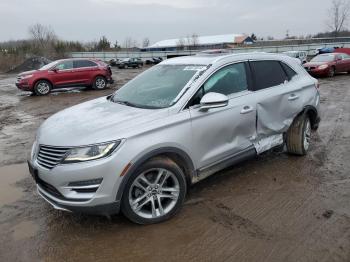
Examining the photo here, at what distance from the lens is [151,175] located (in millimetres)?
3867

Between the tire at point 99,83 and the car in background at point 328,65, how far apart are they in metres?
11.5

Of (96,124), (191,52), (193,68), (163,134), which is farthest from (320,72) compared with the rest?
(191,52)

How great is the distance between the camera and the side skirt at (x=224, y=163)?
428cm

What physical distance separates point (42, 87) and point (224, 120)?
14.0m

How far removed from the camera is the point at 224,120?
4406 millimetres

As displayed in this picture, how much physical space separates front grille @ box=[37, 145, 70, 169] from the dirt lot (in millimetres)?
773

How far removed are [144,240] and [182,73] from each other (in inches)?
84.8

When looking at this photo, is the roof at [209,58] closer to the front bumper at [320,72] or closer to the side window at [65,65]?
the side window at [65,65]

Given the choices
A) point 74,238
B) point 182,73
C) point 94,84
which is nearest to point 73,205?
point 74,238

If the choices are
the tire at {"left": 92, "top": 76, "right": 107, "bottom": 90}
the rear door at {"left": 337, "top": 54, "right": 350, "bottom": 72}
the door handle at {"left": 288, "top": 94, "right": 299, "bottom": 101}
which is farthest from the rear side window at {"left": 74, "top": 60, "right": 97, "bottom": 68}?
the rear door at {"left": 337, "top": 54, "right": 350, "bottom": 72}

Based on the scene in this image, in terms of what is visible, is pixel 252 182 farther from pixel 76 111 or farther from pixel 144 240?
pixel 76 111

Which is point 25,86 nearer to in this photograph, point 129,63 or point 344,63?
→ point 344,63

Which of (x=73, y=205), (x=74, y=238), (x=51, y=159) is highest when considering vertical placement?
(x=51, y=159)

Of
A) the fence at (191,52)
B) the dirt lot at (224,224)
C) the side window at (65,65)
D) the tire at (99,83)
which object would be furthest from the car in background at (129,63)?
the dirt lot at (224,224)
